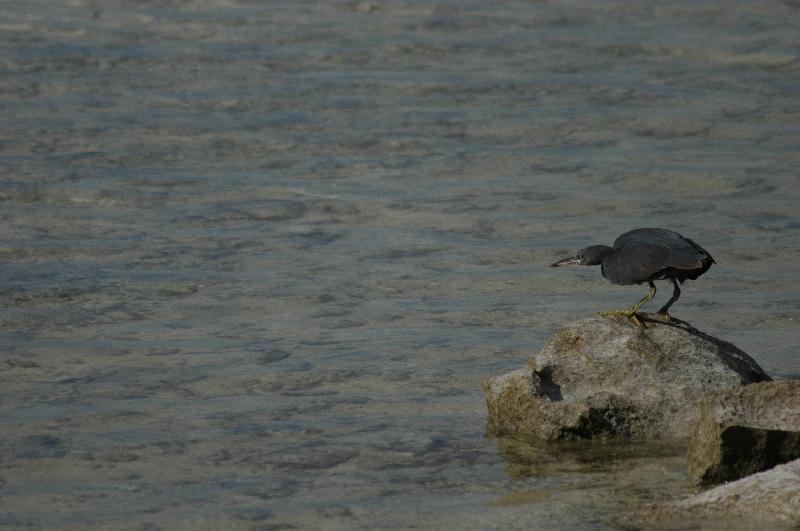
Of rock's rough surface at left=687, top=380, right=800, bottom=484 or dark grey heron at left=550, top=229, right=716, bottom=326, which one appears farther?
dark grey heron at left=550, top=229, right=716, bottom=326

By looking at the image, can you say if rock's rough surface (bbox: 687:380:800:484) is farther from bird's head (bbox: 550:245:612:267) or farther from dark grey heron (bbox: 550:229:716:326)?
bird's head (bbox: 550:245:612:267)

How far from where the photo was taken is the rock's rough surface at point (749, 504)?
4883 mm

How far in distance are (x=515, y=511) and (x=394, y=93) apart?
8.90m

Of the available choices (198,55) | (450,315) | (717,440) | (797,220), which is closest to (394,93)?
(198,55)

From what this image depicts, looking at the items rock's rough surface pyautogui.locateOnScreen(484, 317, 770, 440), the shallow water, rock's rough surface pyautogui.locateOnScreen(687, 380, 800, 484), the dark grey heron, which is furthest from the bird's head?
rock's rough surface pyautogui.locateOnScreen(687, 380, 800, 484)

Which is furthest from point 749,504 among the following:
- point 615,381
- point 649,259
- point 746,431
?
point 649,259

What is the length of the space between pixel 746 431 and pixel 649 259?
1.07 m

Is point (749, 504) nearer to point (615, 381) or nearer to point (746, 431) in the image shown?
point (746, 431)

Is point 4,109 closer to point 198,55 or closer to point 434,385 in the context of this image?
point 198,55

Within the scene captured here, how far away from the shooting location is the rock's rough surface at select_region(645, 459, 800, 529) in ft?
16.0

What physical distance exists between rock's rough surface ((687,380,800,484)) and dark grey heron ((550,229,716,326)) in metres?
0.77

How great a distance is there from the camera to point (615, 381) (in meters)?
6.17

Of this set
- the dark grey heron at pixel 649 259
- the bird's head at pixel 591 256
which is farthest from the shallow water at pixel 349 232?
the bird's head at pixel 591 256

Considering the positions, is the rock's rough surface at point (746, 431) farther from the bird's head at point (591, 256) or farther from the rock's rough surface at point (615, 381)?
the bird's head at point (591, 256)
